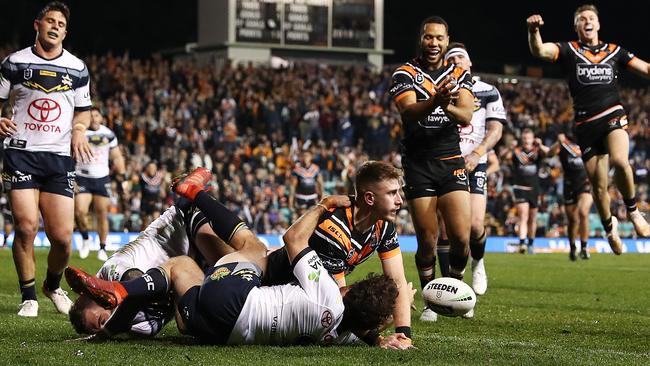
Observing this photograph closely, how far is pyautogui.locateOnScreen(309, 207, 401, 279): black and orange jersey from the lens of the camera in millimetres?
6879

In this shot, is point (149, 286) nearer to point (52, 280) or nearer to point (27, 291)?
point (27, 291)

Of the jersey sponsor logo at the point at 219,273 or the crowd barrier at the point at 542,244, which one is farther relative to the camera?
the crowd barrier at the point at 542,244

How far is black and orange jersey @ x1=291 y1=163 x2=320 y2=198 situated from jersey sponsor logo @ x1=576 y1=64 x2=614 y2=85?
1486cm

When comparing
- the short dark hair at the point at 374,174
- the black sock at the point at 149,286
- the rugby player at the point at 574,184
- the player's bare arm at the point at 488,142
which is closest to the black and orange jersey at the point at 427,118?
the player's bare arm at the point at 488,142

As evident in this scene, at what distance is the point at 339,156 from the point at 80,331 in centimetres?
2228

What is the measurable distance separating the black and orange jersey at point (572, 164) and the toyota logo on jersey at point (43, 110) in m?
13.2

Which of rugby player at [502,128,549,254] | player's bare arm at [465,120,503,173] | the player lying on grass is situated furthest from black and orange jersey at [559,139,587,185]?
the player lying on grass

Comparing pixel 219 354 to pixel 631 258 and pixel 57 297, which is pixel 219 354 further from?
pixel 631 258

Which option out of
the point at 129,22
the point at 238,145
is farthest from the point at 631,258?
the point at 129,22

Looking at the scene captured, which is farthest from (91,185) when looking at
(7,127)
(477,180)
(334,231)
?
(334,231)

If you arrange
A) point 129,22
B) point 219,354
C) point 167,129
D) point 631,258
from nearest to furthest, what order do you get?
point 219,354 → point 631,258 → point 167,129 → point 129,22

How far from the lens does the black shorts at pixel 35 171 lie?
28.0 ft

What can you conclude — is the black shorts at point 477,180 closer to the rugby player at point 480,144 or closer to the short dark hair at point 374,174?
the rugby player at point 480,144

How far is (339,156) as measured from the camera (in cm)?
2902
